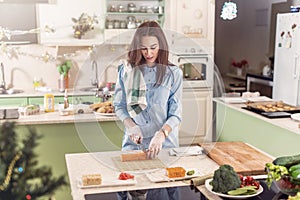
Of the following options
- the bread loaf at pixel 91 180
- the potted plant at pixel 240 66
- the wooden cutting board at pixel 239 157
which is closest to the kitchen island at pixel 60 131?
the wooden cutting board at pixel 239 157

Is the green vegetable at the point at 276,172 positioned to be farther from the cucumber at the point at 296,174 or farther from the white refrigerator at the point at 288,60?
the white refrigerator at the point at 288,60

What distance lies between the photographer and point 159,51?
6.51 ft

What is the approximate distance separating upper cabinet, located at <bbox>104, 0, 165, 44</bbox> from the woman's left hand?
108 inches

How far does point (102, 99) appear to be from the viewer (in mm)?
3191

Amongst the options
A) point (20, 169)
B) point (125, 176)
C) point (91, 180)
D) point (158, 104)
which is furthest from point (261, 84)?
point (20, 169)

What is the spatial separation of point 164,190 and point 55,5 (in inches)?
131

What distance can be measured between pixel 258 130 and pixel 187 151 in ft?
4.44

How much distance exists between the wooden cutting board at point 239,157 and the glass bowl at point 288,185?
325mm

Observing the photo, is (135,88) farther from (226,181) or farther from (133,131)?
(226,181)

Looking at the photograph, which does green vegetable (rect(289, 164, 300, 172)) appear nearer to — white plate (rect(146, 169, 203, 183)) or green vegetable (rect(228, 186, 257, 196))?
green vegetable (rect(228, 186, 257, 196))

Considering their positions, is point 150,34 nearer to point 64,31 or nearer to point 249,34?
point 64,31

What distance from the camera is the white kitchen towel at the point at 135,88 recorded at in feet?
6.51

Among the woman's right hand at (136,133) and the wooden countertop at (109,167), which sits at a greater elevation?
the woman's right hand at (136,133)

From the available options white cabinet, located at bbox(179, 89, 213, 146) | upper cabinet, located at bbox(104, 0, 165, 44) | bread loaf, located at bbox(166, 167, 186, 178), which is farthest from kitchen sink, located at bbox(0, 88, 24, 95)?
bread loaf, located at bbox(166, 167, 186, 178)
